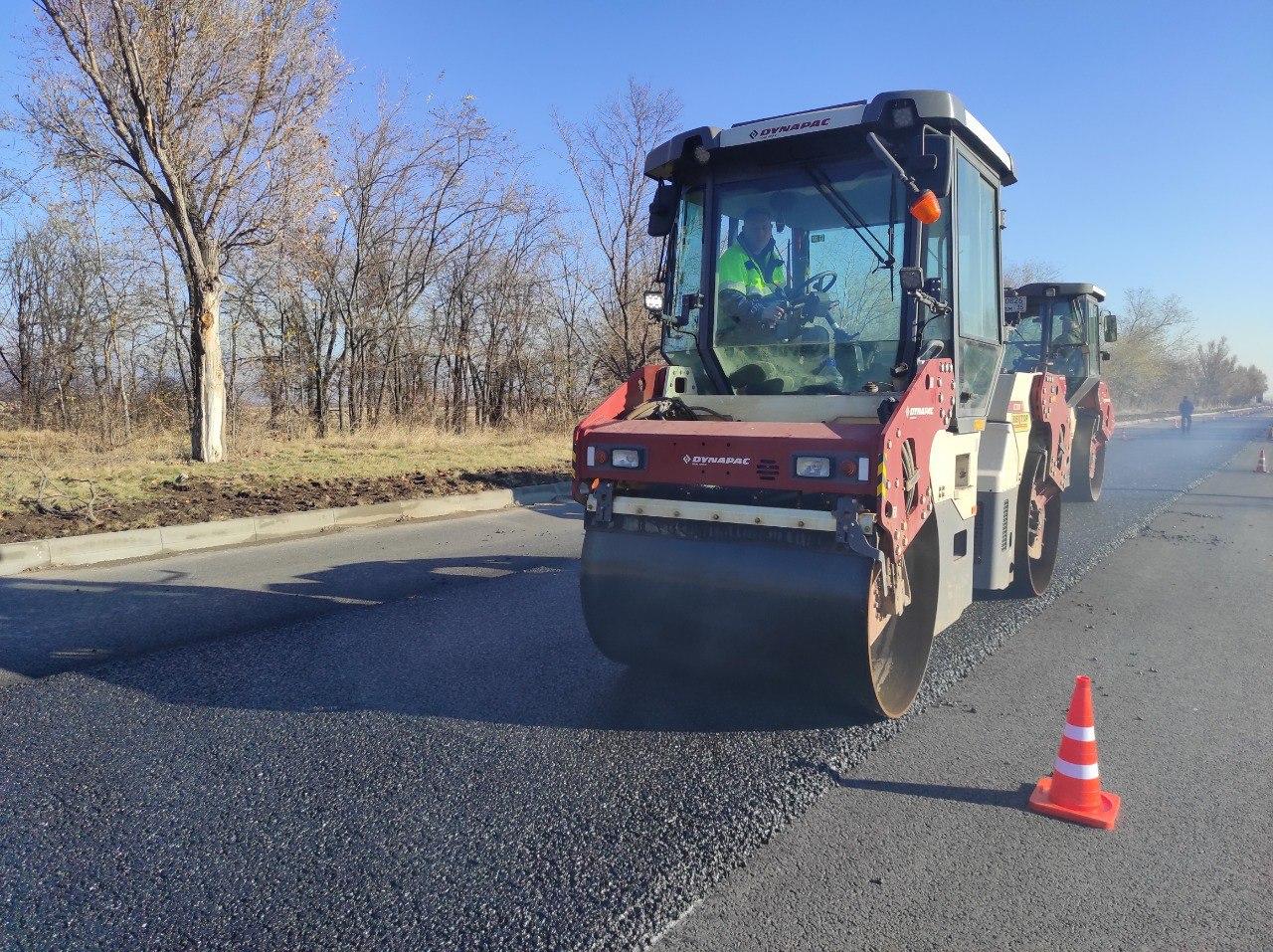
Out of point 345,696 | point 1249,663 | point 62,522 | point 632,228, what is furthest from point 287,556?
point 632,228

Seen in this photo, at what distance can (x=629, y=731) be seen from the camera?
12.4 ft

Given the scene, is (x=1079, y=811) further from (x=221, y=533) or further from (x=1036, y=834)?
(x=221, y=533)

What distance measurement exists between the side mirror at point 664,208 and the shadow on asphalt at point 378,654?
8.08 ft

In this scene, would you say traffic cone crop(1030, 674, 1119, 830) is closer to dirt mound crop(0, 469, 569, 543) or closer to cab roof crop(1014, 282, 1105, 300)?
dirt mound crop(0, 469, 569, 543)

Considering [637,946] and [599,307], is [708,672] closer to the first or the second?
[637,946]

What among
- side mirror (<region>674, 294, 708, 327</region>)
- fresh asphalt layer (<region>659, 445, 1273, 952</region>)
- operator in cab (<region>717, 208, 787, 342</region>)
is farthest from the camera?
side mirror (<region>674, 294, 708, 327</region>)

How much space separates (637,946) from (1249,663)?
4.41 metres

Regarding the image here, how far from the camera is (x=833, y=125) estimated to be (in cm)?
411

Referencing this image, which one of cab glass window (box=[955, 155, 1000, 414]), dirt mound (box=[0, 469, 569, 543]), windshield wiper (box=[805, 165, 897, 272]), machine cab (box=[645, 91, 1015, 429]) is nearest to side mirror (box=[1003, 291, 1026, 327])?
cab glass window (box=[955, 155, 1000, 414])

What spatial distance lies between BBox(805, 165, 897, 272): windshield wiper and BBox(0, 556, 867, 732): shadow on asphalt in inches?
90.0

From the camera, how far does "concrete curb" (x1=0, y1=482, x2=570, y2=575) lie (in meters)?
7.12

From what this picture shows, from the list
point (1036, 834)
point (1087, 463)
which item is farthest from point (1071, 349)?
point (1036, 834)

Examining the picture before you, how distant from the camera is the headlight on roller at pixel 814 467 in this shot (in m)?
3.45

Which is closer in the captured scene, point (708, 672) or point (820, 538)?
point (820, 538)
